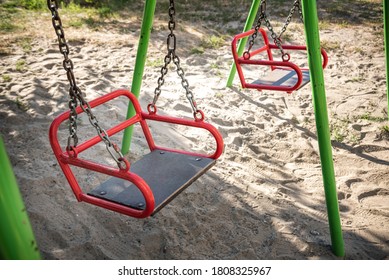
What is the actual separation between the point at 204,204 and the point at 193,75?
6.92 feet

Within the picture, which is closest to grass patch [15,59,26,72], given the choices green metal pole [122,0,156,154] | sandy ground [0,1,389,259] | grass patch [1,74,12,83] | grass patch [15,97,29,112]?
sandy ground [0,1,389,259]

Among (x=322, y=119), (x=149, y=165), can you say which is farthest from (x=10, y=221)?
(x=322, y=119)

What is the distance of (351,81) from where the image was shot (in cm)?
388

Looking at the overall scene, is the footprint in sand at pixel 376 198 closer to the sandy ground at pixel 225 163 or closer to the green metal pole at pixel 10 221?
the sandy ground at pixel 225 163

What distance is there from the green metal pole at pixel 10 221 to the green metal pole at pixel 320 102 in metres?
1.21

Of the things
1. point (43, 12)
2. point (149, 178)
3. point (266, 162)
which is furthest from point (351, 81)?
point (43, 12)

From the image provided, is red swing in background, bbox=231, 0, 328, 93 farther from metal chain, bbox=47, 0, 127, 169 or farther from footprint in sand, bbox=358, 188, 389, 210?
metal chain, bbox=47, 0, 127, 169

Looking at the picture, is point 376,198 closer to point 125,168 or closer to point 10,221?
point 125,168

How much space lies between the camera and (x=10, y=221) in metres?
0.91

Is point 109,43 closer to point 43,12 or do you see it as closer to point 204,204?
point 43,12

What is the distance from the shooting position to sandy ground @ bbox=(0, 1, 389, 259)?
1.91 metres

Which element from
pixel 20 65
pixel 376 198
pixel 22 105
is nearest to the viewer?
pixel 376 198

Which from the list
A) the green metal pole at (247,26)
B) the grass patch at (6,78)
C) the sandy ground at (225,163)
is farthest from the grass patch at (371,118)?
the grass patch at (6,78)

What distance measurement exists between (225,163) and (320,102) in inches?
41.8
